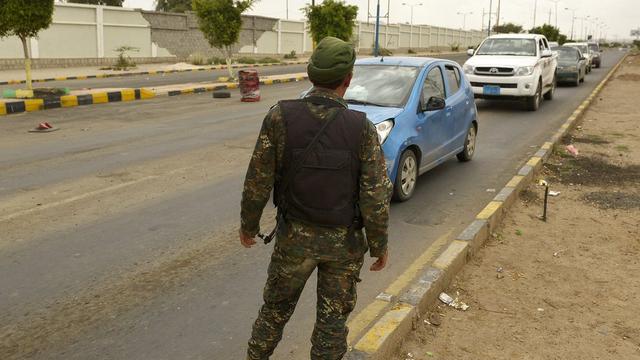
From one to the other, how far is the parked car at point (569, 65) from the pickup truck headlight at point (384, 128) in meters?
19.0

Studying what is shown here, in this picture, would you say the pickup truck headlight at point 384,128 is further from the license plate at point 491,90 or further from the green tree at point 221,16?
the green tree at point 221,16

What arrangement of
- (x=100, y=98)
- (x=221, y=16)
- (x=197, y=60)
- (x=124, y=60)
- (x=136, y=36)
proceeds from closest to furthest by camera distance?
(x=100, y=98) < (x=221, y=16) < (x=124, y=60) < (x=136, y=36) < (x=197, y=60)

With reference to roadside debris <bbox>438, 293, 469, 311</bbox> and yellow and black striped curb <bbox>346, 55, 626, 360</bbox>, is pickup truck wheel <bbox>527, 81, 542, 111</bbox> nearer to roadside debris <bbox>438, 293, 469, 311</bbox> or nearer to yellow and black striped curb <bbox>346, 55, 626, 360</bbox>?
yellow and black striped curb <bbox>346, 55, 626, 360</bbox>

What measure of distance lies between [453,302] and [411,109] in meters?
3.19

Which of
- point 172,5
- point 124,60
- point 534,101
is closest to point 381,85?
point 534,101

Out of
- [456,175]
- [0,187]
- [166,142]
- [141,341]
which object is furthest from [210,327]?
[166,142]

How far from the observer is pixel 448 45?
8956 cm

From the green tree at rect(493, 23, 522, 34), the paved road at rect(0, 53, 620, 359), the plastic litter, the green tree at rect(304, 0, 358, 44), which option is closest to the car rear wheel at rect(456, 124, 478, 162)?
the paved road at rect(0, 53, 620, 359)

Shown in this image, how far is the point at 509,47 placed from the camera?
1677 cm

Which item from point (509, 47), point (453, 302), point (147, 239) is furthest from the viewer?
point (509, 47)

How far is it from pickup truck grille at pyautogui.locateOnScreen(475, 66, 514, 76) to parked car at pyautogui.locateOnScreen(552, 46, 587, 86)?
917cm

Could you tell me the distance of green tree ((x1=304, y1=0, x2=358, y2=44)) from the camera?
29.1 metres

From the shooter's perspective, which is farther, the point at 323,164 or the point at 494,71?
the point at 494,71

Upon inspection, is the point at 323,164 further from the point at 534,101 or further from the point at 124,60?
the point at 124,60
